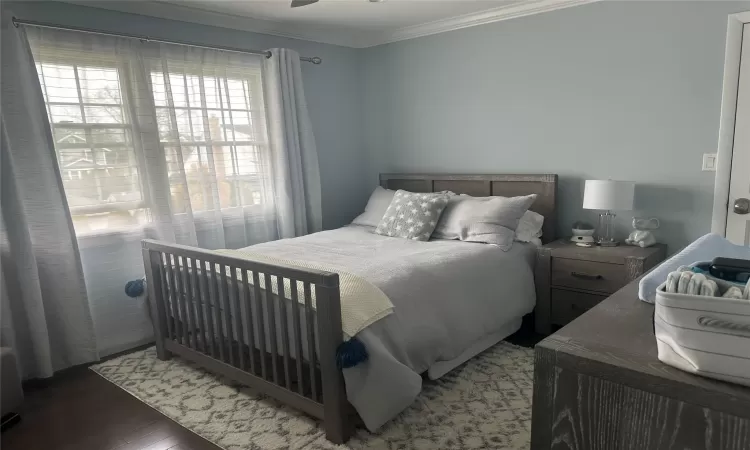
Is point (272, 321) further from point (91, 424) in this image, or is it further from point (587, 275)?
point (587, 275)

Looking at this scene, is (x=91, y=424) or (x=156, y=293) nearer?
(x=91, y=424)

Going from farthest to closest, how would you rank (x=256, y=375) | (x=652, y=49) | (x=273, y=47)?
(x=273, y=47)
(x=652, y=49)
(x=256, y=375)

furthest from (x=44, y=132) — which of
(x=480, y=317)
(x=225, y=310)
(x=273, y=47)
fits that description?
(x=480, y=317)

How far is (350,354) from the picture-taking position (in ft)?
5.91

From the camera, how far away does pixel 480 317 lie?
2.57m

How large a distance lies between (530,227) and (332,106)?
2.02 m

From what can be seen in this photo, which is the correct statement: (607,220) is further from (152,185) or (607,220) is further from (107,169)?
(107,169)

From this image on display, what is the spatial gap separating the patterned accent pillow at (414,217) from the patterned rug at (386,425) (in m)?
0.88

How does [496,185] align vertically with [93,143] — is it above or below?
below

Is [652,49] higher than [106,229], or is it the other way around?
[652,49]

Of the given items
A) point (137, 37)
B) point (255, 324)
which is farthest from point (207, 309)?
point (137, 37)

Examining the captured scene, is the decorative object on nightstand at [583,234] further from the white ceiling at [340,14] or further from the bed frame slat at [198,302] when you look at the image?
the bed frame slat at [198,302]

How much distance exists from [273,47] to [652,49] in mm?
2634

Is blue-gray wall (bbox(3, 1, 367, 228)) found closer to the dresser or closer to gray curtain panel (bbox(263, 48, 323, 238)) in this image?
gray curtain panel (bbox(263, 48, 323, 238))
